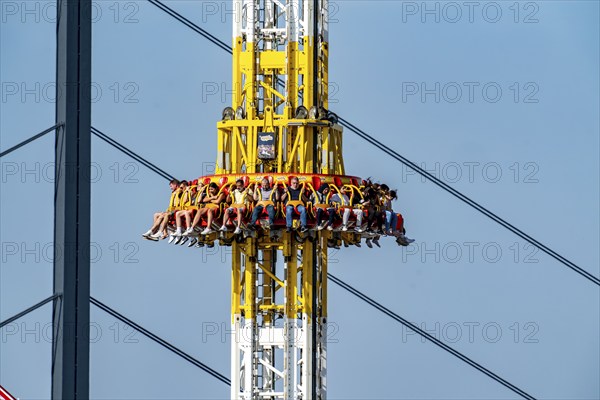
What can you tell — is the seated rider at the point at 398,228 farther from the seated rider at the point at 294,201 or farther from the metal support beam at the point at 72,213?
the metal support beam at the point at 72,213

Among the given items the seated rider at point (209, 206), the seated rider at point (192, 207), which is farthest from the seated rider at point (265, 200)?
the seated rider at point (192, 207)

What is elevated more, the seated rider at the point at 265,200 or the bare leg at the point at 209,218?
the seated rider at the point at 265,200

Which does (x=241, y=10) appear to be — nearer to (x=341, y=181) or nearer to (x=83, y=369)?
(x=341, y=181)

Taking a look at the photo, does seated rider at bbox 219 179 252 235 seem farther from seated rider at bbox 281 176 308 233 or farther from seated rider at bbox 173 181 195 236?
seated rider at bbox 173 181 195 236

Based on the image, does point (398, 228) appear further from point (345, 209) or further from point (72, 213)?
point (72, 213)

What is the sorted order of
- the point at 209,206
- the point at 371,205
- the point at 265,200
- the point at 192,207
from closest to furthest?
1. the point at 265,200
2. the point at 209,206
3. the point at 192,207
4. the point at 371,205

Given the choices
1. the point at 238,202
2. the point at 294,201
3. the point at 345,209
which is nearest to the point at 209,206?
the point at 238,202

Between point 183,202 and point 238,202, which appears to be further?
point 183,202
